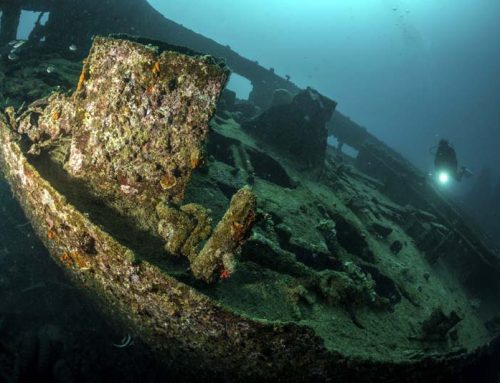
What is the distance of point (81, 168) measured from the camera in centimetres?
527

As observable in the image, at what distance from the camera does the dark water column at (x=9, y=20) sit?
1169cm

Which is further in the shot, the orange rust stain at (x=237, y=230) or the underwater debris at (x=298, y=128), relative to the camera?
the underwater debris at (x=298, y=128)

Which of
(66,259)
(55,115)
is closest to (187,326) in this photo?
(66,259)

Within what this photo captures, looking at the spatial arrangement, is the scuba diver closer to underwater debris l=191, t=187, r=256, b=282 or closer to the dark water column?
underwater debris l=191, t=187, r=256, b=282

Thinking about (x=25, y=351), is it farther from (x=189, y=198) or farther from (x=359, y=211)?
(x=359, y=211)

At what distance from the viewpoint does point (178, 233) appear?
4.57m

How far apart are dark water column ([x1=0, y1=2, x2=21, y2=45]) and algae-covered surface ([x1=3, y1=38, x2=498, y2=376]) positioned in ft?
24.9

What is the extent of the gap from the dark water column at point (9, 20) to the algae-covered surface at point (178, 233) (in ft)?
24.9

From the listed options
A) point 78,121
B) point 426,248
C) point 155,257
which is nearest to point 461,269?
point 426,248

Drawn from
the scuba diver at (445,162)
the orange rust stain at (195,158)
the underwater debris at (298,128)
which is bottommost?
the orange rust stain at (195,158)

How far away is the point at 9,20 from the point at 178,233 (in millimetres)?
11432

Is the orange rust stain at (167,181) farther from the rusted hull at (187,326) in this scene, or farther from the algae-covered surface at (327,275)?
the rusted hull at (187,326)

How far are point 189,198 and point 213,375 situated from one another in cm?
240

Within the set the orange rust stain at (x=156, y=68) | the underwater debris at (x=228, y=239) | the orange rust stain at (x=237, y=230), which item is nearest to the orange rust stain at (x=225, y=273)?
the underwater debris at (x=228, y=239)
